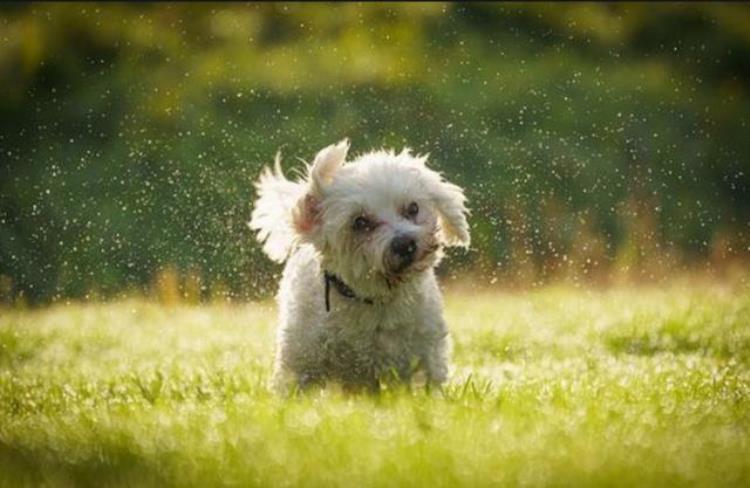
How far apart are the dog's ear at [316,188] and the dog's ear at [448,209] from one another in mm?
491

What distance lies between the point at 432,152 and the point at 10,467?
13.9 meters

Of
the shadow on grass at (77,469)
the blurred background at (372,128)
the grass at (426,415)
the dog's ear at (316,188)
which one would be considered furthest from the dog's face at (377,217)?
the blurred background at (372,128)

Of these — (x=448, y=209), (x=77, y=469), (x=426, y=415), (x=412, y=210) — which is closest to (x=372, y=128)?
(x=448, y=209)

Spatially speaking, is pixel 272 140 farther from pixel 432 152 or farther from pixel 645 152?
pixel 645 152

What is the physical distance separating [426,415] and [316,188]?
203cm

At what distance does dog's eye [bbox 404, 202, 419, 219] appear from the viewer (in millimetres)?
7039

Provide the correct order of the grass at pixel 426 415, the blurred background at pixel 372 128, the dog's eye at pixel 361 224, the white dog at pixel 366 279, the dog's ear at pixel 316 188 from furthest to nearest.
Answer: the blurred background at pixel 372 128
the dog's ear at pixel 316 188
the dog's eye at pixel 361 224
the white dog at pixel 366 279
the grass at pixel 426 415

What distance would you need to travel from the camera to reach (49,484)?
15.8 ft

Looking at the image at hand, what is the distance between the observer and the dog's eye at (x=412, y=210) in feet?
23.1

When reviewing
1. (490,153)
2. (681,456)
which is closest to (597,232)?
(490,153)

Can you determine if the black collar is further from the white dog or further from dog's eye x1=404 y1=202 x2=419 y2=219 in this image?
dog's eye x1=404 y1=202 x2=419 y2=219

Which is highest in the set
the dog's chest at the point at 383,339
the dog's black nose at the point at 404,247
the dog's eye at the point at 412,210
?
the dog's eye at the point at 412,210

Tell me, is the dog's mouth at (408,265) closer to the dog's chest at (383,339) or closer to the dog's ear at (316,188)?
the dog's chest at (383,339)

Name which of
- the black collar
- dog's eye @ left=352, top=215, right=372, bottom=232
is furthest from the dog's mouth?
dog's eye @ left=352, top=215, right=372, bottom=232
